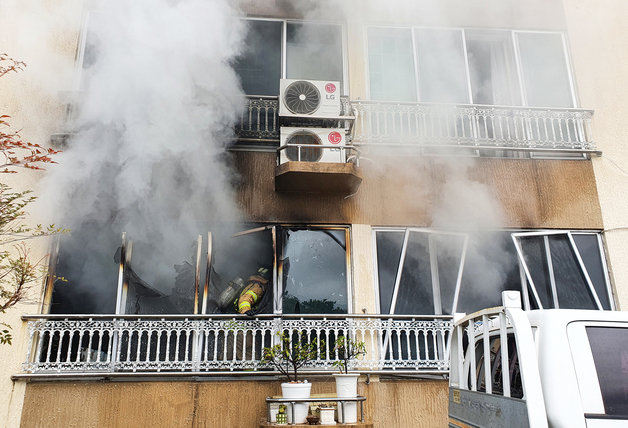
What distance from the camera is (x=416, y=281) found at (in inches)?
281

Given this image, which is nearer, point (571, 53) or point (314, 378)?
point (314, 378)

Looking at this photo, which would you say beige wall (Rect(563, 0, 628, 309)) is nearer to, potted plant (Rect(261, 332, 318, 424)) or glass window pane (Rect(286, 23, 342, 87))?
glass window pane (Rect(286, 23, 342, 87))

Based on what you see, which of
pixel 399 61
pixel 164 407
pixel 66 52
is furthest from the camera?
pixel 399 61

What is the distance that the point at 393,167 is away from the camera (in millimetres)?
7527

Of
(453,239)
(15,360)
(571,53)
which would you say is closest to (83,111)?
(15,360)

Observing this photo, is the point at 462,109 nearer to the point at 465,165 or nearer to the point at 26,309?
the point at 465,165

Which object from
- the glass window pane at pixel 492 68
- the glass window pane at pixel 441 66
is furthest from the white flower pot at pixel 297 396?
the glass window pane at pixel 492 68

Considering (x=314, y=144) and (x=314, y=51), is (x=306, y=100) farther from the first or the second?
(x=314, y=51)

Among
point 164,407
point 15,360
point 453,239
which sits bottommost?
point 164,407

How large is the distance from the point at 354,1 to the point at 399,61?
132 cm

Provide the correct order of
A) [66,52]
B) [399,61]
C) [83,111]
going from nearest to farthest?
[83,111], [66,52], [399,61]

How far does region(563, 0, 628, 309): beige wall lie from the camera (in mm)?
7359

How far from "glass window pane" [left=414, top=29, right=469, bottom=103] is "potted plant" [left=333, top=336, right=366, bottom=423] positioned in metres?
4.32

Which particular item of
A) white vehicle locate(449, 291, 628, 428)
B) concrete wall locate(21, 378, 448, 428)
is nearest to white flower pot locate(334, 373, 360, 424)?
concrete wall locate(21, 378, 448, 428)
